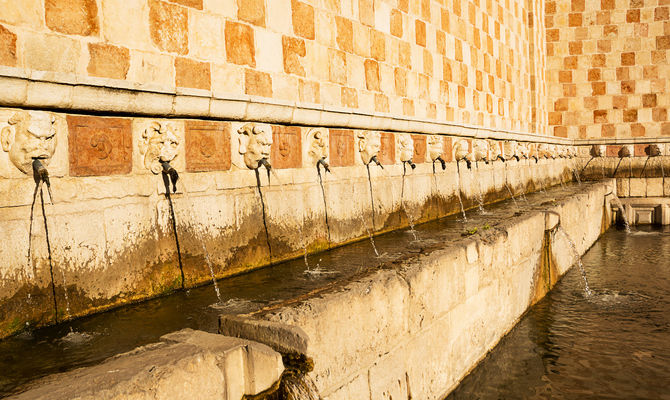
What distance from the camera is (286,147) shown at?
195 inches

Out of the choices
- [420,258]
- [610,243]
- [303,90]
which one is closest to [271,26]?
[303,90]

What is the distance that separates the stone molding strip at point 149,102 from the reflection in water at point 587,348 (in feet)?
8.02

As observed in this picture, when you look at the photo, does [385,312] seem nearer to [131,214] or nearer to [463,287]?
[463,287]

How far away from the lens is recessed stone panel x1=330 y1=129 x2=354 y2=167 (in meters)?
5.61

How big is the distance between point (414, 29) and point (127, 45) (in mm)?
5159

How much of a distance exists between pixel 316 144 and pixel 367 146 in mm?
921

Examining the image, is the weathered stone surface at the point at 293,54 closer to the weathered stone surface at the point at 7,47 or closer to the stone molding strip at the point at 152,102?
the stone molding strip at the point at 152,102

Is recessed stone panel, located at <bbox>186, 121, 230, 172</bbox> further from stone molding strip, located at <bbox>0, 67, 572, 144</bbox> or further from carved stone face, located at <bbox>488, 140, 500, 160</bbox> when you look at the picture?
carved stone face, located at <bbox>488, 140, 500, 160</bbox>

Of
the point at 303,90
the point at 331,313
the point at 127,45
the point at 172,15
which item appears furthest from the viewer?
the point at 303,90

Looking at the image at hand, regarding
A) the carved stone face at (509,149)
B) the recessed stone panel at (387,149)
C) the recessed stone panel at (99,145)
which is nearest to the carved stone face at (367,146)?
the recessed stone panel at (387,149)

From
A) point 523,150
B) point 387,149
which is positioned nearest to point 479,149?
point 387,149

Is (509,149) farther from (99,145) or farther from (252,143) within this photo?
(99,145)

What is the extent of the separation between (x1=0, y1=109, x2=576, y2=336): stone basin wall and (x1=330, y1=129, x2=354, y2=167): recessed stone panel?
0.7 inches

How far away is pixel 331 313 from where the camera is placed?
2564mm
